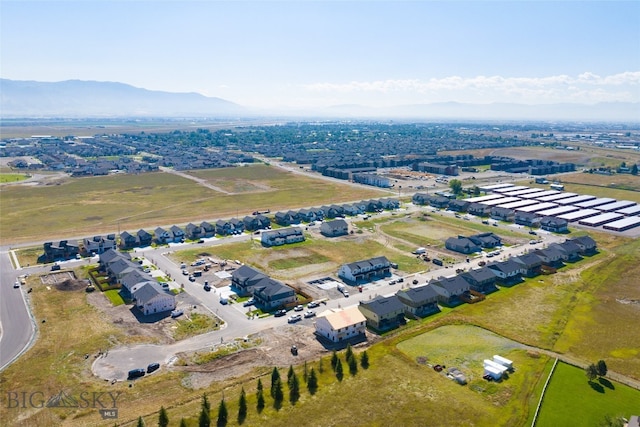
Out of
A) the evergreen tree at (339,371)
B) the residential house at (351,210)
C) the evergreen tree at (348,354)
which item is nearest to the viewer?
the evergreen tree at (339,371)

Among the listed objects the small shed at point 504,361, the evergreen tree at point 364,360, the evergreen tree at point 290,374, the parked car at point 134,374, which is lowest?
the parked car at point 134,374

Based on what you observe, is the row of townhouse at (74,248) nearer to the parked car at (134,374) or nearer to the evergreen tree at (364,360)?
the parked car at (134,374)

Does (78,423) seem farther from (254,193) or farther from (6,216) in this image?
(254,193)

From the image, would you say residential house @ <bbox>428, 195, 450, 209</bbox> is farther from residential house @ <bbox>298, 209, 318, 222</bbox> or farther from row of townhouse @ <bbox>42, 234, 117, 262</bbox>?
row of townhouse @ <bbox>42, 234, 117, 262</bbox>

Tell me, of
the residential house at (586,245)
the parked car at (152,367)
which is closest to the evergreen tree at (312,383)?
the parked car at (152,367)

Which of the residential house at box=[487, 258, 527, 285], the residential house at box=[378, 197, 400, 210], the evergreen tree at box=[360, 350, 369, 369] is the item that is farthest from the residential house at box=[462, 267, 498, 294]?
the residential house at box=[378, 197, 400, 210]

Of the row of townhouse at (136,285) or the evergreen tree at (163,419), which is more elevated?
the evergreen tree at (163,419)

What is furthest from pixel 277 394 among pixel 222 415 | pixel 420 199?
pixel 420 199

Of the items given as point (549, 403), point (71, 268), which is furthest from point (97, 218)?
point (549, 403)
